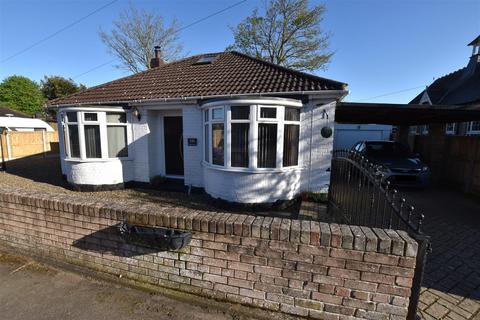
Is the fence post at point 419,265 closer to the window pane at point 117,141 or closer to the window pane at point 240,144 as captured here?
the window pane at point 240,144

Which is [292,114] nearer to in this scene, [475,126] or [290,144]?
[290,144]

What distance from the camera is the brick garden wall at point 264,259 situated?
1.79 meters

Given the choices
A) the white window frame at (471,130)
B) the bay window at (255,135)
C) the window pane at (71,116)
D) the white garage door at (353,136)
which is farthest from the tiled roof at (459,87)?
the window pane at (71,116)

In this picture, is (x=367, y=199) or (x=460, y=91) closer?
(x=367, y=199)

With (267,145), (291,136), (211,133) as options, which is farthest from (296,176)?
(211,133)

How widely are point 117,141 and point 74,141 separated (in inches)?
49.1

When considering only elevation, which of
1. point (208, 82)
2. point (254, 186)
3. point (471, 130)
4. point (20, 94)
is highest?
point (20, 94)

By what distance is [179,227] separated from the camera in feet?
7.07

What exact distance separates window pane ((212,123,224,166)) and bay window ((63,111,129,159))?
3.39 meters

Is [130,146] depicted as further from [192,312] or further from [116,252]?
[192,312]

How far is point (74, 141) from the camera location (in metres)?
7.07

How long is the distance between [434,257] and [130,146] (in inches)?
314

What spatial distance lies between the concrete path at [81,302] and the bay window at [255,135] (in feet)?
12.3

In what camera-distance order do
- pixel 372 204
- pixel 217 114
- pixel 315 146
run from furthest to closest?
pixel 315 146
pixel 217 114
pixel 372 204
